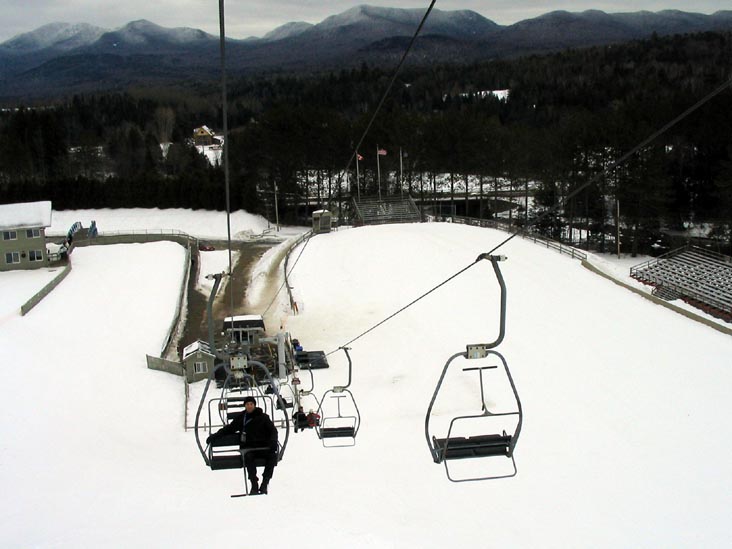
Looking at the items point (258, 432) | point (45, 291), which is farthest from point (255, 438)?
point (45, 291)

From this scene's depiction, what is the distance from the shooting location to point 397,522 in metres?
14.5

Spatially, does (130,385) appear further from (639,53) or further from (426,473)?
(639,53)

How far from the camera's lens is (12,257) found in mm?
43156

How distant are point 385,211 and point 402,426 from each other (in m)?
35.4

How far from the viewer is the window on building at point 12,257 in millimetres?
42969

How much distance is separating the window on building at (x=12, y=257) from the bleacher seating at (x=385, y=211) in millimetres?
22470

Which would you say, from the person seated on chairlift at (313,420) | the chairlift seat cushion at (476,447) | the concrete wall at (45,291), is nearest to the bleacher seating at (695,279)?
the person seated on chairlift at (313,420)

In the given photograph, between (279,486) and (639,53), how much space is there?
13708 centimetres

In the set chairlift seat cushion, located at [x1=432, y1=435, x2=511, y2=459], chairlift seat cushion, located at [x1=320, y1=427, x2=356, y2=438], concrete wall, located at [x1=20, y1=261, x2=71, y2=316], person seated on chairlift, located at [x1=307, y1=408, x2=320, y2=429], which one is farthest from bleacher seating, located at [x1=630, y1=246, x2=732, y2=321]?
concrete wall, located at [x1=20, y1=261, x2=71, y2=316]

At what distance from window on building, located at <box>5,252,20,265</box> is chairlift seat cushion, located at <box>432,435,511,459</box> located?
40.6 meters

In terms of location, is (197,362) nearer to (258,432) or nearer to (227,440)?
(227,440)

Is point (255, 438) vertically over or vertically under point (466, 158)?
under

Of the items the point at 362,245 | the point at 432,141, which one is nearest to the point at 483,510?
the point at 362,245

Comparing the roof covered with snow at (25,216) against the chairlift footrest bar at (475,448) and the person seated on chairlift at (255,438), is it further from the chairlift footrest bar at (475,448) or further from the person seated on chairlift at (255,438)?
the chairlift footrest bar at (475,448)
